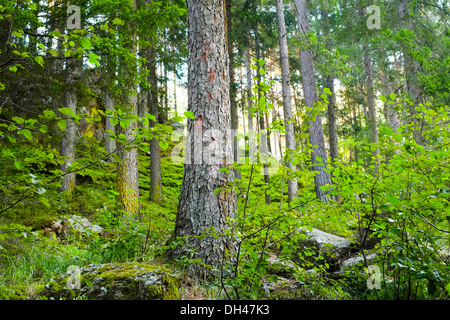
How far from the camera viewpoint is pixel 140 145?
2.11 metres

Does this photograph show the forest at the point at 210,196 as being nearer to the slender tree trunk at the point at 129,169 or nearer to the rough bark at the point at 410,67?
the slender tree trunk at the point at 129,169

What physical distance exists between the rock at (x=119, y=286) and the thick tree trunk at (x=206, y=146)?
18.1 inches

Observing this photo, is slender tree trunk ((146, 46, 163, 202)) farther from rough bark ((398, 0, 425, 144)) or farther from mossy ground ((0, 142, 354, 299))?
rough bark ((398, 0, 425, 144))

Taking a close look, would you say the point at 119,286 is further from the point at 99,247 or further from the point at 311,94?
the point at 311,94

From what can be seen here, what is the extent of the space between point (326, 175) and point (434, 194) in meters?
7.23

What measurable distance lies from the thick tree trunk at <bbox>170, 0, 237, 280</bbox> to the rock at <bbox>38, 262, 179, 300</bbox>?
46 cm

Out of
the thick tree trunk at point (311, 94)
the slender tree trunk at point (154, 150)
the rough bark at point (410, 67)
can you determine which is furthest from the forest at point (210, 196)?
the thick tree trunk at point (311, 94)

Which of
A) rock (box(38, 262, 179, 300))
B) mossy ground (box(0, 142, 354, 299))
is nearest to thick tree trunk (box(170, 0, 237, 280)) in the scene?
mossy ground (box(0, 142, 354, 299))

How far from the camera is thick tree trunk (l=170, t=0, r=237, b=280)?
3201 mm

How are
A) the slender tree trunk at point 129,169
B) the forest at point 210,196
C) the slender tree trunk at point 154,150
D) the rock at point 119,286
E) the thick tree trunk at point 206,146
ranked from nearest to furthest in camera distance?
the forest at point 210,196 → the rock at point 119,286 → the thick tree trunk at point 206,146 → the slender tree trunk at point 129,169 → the slender tree trunk at point 154,150

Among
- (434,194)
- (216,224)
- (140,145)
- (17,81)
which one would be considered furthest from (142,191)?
(434,194)

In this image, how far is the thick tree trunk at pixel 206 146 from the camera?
10.5 ft

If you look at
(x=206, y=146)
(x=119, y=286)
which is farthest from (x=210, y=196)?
(x=119, y=286)
